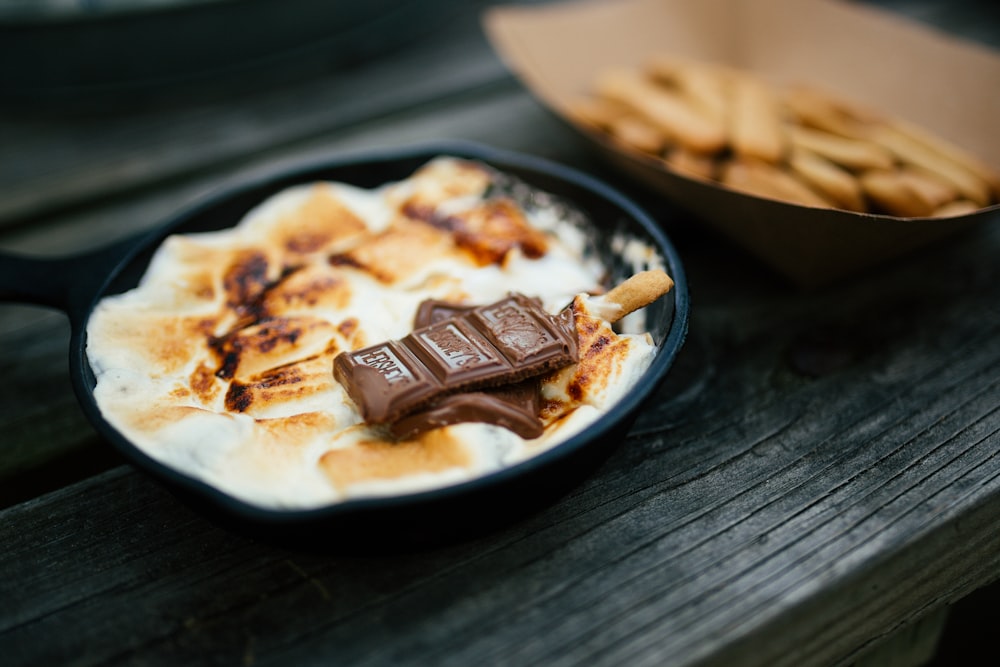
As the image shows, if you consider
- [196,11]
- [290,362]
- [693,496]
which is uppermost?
[196,11]

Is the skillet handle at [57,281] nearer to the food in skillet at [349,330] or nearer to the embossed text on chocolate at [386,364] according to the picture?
the food in skillet at [349,330]

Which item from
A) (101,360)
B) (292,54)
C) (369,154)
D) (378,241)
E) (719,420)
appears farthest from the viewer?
(292,54)

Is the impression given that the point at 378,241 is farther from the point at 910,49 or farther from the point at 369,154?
the point at 910,49

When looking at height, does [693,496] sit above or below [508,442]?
below

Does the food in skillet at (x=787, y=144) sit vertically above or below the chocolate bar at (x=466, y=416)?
above

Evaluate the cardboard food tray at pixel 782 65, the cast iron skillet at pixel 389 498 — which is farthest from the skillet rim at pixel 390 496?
the cardboard food tray at pixel 782 65

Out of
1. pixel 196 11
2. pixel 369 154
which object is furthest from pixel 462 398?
pixel 196 11

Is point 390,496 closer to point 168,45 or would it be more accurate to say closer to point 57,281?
point 57,281
